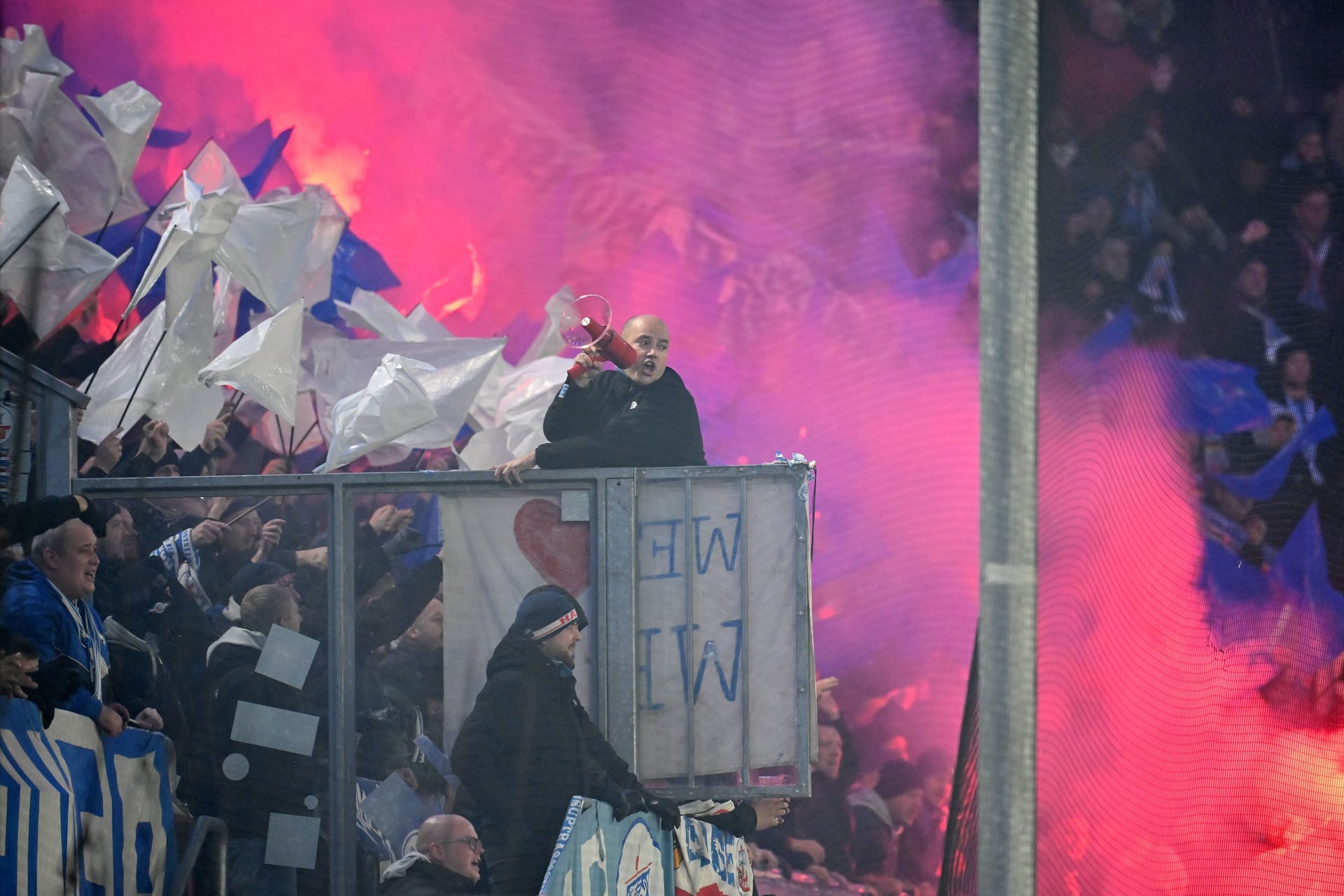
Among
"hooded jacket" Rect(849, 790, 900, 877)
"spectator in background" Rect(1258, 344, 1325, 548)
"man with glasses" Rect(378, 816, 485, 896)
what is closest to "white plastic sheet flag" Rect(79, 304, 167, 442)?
"man with glasses" Rect(378, 816, 485, 896)

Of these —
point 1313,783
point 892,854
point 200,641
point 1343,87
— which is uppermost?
point 1343,87

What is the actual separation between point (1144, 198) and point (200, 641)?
3352 mm

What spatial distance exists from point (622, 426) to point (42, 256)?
2.38m

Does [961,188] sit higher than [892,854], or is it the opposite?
[961,188]

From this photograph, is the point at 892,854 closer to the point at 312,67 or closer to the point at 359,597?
the point at 359,597

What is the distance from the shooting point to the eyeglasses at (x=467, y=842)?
3832 millimetres

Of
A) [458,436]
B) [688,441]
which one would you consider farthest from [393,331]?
[688,441]

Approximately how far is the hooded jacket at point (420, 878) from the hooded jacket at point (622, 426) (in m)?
1.15

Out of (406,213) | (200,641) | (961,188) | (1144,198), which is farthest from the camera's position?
(406,213)

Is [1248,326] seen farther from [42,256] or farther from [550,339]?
[42,256]

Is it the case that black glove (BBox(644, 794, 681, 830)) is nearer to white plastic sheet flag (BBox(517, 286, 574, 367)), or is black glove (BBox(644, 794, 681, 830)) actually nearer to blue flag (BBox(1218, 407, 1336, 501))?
white plastic sheet flag (BBox(517, 286, 574, 367))

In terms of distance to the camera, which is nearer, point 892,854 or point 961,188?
point 892,854

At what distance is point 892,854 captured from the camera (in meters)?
6.56

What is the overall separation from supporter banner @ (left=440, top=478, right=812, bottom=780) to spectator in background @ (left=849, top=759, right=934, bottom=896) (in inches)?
114
